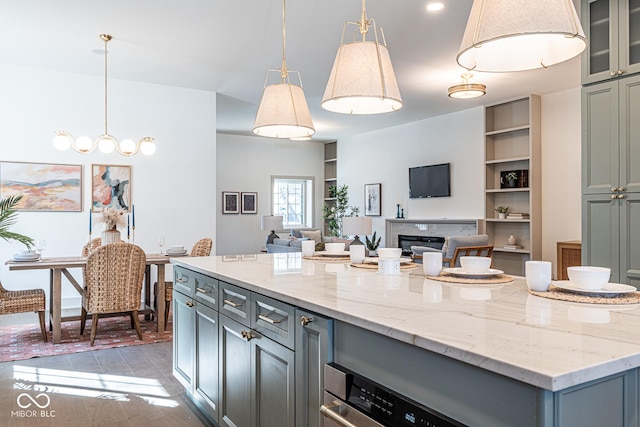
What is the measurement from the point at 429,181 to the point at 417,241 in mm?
1132

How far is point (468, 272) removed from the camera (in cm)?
195

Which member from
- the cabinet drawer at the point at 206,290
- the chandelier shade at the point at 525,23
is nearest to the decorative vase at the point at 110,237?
the cabinet drawer at the point at 206,290

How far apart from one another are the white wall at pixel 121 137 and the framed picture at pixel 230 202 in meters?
3.50

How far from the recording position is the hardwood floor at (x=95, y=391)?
2.67 metres

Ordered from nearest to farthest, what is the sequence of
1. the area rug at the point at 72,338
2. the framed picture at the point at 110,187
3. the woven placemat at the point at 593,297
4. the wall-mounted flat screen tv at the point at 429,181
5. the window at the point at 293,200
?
the woven placemat at the point at 593,297 → the area rug at the point at 72,338 → the framed picture at the point at 110,187 → the wall-mounted flat screen tv at the point at 429,181 → the window at the point at 293,200

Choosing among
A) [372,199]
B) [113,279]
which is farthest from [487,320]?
[372,199]

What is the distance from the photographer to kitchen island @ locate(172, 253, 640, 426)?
861 millimetres

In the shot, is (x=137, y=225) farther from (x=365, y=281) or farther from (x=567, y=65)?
(x=567, y=65)

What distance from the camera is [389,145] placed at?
373 inches

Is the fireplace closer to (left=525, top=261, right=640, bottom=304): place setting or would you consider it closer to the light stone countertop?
the light stone countertop

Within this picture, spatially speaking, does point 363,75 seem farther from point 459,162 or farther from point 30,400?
point 459,162

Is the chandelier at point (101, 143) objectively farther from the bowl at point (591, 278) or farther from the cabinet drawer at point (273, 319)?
the bowl at point (591, 278)

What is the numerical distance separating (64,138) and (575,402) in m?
5.24

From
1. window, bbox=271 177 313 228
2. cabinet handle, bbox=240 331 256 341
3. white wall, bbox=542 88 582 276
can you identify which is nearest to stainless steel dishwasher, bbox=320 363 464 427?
cabinet handle, bbox=240 331 256 341
